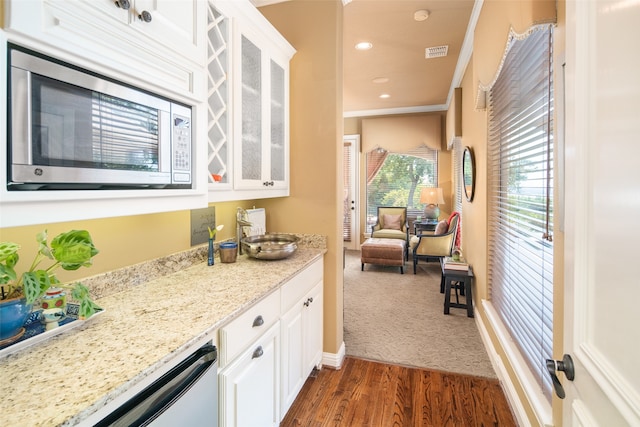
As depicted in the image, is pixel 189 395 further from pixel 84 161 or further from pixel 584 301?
pixel 584 301

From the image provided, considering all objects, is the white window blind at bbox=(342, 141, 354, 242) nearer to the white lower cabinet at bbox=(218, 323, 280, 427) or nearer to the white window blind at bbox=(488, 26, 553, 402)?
the white window blind at bbox=(488, 26, 553, 402)

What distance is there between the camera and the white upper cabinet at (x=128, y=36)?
2.61 ft

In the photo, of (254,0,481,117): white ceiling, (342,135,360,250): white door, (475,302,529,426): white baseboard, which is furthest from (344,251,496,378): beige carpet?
(254,0,481,117): white ceiling

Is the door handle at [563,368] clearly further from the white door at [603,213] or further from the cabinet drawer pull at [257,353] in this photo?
the cabinet drawer pull at [257,353]

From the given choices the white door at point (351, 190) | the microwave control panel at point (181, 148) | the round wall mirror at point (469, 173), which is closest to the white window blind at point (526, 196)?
the round wall mirror at point (469, 173)

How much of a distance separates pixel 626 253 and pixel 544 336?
1.29 metres

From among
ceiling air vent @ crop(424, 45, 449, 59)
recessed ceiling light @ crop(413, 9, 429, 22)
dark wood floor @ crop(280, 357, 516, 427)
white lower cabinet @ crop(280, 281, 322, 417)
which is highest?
ceiling air vent @ crop(424, 45, 449, 59)

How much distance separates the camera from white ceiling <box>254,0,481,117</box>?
2936 mm

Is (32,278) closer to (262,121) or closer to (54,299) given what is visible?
(54,299)

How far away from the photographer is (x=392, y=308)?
147 inches

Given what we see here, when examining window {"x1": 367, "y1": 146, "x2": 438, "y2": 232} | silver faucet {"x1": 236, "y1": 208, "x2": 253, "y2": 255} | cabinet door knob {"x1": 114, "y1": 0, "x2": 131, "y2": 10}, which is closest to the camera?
cabinet door knob {"x1": 114, "y1": 0, "x2": 131, "y2": 10}

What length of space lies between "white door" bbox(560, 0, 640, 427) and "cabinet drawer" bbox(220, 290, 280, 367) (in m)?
1.03

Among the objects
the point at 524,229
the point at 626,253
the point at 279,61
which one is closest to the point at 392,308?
the point at 524,229

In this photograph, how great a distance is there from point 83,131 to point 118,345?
610 millimetres
